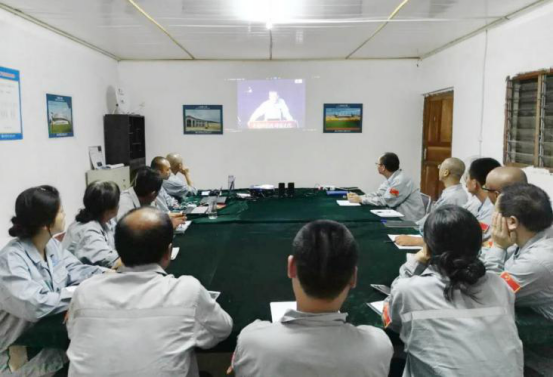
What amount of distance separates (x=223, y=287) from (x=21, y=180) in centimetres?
Answer: 296

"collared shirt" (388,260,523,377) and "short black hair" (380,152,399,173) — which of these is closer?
"collared shirt" (388,260,523,377)

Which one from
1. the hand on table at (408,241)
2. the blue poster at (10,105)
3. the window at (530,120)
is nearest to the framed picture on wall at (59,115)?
the blue poster at (10,105)

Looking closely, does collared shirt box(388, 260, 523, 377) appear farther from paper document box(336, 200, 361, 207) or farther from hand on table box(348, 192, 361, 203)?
hand on table box(348, 192, 361, 203)

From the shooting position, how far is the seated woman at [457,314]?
4.35 feet

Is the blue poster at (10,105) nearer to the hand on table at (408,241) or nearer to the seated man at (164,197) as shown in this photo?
the seated man at (164,197)

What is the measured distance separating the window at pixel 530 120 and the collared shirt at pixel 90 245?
363cm

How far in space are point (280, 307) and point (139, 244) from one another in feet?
2.16

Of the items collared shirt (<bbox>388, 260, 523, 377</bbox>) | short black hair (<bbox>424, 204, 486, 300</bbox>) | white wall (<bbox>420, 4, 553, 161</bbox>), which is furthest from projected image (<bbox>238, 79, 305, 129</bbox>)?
collared shirt (<bbox>388, 260, 523, 377</bbox>)

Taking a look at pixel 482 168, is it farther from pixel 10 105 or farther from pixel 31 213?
pixel 10 105

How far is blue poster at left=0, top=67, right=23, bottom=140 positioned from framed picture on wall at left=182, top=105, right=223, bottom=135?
2995 mm

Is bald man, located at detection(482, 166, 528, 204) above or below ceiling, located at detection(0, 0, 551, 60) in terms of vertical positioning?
below

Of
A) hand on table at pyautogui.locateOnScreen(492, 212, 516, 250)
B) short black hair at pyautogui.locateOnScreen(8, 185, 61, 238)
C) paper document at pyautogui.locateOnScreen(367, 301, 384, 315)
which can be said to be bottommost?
paper document at pyautogui.locateOnScreen(367, 301, 384, 315)

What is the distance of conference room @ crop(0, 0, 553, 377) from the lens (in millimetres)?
1312

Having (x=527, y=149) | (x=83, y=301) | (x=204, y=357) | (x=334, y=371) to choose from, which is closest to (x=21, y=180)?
(x=204, y=357)
